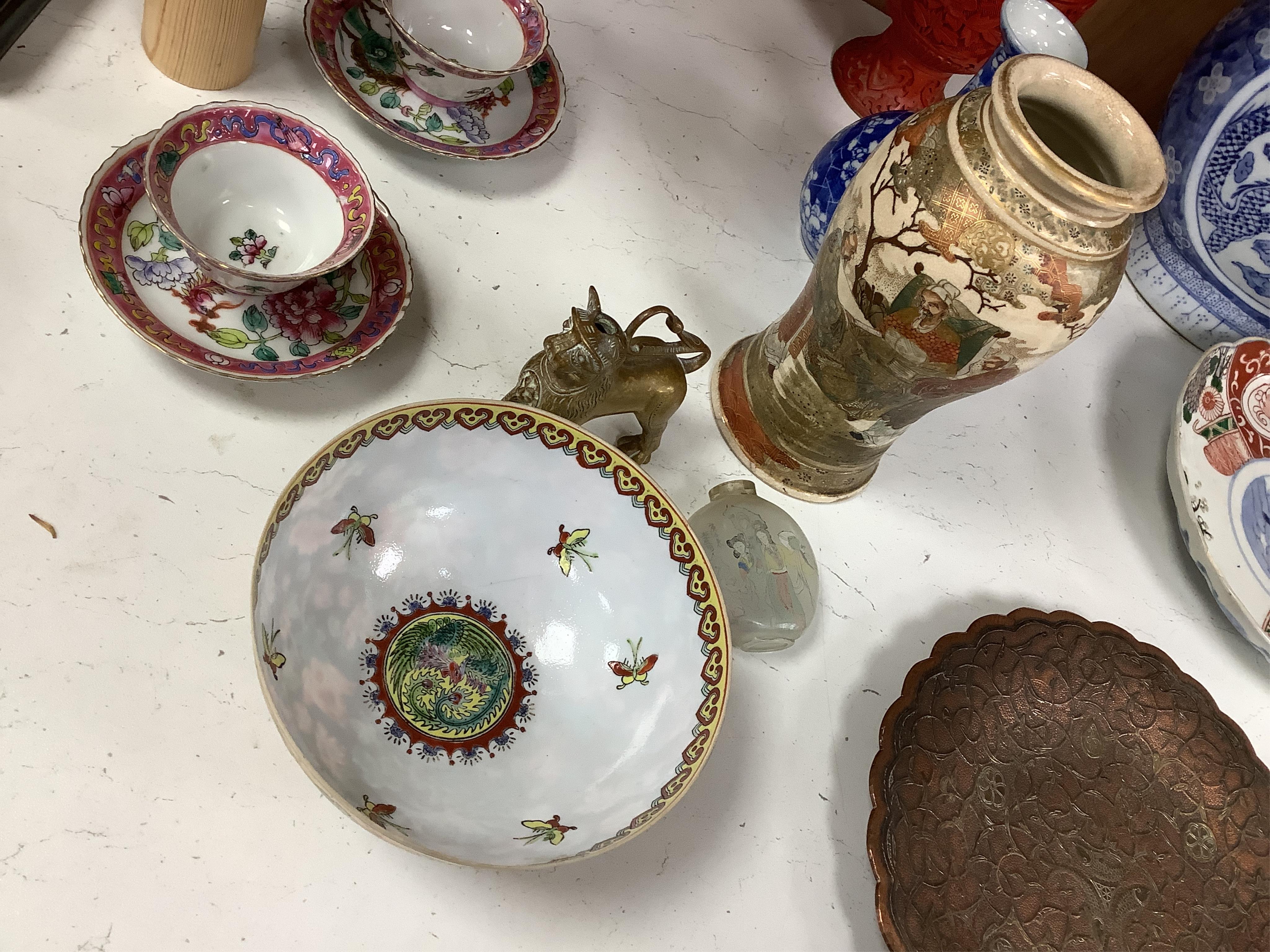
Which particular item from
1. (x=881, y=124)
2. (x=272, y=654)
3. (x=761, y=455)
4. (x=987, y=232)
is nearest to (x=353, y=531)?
(x=272, y=654)

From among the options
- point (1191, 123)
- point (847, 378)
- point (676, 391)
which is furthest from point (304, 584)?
point (1191, 123)

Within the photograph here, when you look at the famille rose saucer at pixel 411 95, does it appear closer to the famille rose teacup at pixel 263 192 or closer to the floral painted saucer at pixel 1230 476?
the famille rose teacup at pixel 263 192

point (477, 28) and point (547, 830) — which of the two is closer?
point (547, 830)

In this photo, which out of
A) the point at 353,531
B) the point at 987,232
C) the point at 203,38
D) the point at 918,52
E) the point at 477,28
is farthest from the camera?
the point at 918,52

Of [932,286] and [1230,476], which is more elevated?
[932,286]

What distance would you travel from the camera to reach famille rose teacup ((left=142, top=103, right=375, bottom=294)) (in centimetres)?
65

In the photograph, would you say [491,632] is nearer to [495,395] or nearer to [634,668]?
[634,668]

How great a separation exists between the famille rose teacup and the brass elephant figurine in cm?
17

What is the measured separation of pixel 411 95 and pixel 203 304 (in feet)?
1.07

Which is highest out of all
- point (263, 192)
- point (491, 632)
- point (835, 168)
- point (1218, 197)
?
point (1218, 197)

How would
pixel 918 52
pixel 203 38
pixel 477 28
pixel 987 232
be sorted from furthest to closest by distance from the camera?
pixel 918 52 → pixel 477 28 → pixel 203 38 → pixel 987 232

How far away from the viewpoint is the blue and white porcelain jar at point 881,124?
2.38 feet

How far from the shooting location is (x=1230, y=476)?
2.92ft

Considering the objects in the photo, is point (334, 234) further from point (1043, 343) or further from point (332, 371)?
point (1043, 343)
